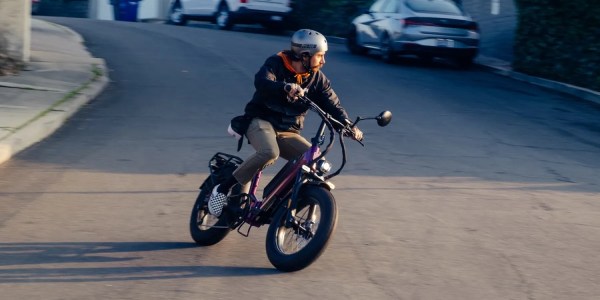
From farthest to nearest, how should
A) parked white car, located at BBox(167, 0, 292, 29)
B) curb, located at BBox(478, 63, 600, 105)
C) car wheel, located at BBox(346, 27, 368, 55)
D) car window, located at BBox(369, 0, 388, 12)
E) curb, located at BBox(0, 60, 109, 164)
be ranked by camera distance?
parked white car, located at BBox(167, 0, 292, 29)
car wheel, located at BBox(346, 27, 368, 55)
car window, located at BBox(369, 0, 388, 12)
curb, located at BBox(478, 63, 600, 105)
curb, located at BBox(0, 60, 109, 164)

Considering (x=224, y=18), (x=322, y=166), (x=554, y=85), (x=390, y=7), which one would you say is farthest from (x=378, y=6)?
(x=322, y=166)

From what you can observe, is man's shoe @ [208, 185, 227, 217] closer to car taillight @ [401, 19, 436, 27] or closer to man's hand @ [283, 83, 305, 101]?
man's hand @ [283, 83, 305, 101]

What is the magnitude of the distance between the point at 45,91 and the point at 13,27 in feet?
8.53

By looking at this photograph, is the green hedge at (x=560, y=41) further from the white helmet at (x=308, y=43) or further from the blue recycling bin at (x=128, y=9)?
the blue recycling bin at (x=128, y=9)

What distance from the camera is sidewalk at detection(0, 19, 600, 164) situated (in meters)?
11.6

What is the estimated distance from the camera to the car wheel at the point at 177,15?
1324 inches

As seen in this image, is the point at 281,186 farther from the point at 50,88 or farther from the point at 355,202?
the point at 50,88

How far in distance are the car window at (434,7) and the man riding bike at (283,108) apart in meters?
14.1

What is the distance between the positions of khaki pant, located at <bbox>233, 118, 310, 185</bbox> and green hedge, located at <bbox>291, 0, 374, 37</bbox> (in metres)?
20.8

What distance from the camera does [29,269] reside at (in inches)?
254

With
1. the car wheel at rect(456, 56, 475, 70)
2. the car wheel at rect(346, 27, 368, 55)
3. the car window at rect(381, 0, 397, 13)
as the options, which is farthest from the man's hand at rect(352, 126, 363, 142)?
the car wheel at rect(346, 27, 368, 55)

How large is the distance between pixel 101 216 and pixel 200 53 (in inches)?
531

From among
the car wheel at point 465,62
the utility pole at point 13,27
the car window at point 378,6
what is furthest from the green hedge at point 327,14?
the utility pole at point 13,27

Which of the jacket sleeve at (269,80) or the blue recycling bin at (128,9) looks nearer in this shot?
the jacket sleeve at (269,80)
